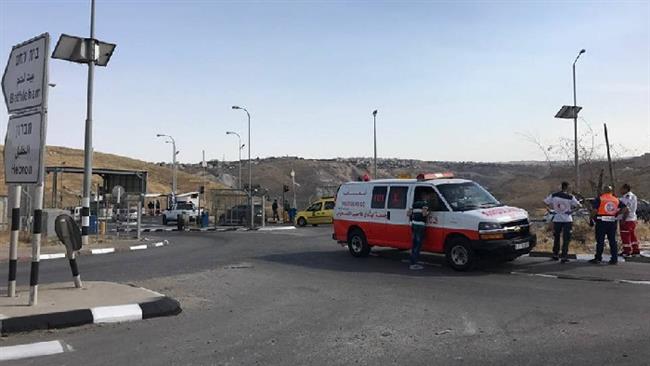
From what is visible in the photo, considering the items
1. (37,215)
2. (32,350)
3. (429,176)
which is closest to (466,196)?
(429,176)

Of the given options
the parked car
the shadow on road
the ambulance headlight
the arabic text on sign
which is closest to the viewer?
the arabic text on sign

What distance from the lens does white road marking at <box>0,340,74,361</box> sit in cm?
608

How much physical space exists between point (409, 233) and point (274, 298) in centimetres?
531

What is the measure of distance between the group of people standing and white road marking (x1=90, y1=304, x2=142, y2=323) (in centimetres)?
949

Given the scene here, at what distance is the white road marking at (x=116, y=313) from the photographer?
765 cm

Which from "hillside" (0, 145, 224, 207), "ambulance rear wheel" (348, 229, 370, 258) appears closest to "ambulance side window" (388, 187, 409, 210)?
"ambulance rear wheel" (348, 229, 370, 258)

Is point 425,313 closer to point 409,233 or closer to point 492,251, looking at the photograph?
point 492,251

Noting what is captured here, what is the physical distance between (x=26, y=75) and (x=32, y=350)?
406 centimetres

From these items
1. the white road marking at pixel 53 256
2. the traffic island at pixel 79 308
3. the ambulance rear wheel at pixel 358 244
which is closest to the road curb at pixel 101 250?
the white road marking at pixel 53 256

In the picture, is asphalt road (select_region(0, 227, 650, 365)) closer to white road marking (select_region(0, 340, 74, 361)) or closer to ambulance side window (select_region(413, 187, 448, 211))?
white road marking (select_region(0, 340, 74, 361))

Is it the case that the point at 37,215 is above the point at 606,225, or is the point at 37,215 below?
above

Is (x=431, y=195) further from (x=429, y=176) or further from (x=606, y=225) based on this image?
(x=606, y=225)

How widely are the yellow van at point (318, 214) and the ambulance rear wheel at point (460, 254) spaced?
2438cm

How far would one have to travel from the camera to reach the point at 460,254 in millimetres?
12531
